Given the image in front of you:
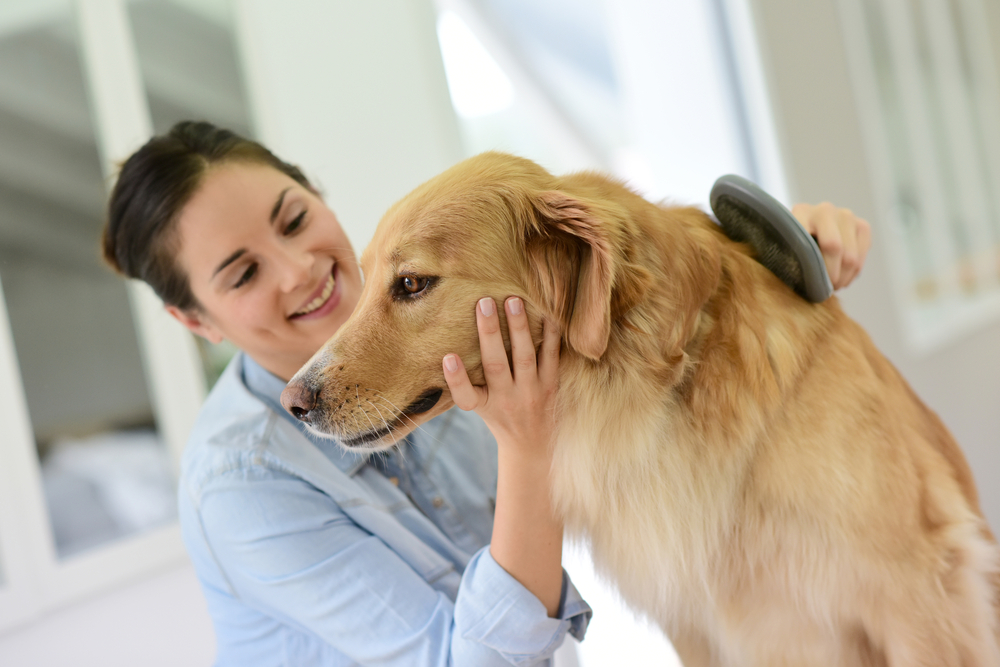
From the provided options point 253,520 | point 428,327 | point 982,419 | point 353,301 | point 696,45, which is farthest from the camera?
point 982,419

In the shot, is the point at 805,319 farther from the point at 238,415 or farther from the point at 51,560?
the point at 51,560

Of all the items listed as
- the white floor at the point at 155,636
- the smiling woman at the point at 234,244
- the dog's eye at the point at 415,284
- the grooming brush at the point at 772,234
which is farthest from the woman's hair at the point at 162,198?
the white floor at the point at 155,636

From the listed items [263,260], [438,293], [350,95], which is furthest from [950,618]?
[350,95]

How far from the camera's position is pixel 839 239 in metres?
1.24

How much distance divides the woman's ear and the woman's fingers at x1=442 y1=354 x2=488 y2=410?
707mm

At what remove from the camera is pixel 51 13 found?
270 cm

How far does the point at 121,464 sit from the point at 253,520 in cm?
194

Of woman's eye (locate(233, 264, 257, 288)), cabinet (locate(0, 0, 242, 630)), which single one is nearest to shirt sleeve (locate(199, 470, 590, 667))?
woman's eye (locate(233, 264, 257, 288))

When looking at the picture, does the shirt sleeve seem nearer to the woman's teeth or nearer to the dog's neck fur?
the dog's neck fur

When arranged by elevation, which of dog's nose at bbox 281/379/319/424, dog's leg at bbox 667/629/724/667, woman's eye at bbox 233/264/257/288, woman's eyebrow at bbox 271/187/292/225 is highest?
woman's eyebrow at bbox 271/187/292/225

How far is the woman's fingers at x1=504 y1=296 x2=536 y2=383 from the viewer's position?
1.02 metres

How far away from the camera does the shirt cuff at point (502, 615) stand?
3.60 feet

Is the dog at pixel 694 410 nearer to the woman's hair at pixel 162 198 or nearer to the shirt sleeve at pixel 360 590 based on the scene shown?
the shirt sleeve at pixel 360 590

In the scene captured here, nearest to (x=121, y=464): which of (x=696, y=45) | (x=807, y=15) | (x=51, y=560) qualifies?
(x=51, y=560)
